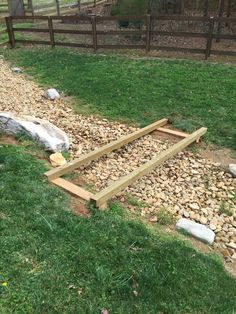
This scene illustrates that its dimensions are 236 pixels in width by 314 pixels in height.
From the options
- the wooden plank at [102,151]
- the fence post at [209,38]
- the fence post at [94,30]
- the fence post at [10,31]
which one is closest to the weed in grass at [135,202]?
the wooden plank at [102,151]

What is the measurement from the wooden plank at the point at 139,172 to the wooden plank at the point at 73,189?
6.4 inches

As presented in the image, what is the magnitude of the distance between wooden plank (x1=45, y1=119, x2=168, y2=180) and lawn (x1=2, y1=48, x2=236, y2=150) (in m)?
0.53

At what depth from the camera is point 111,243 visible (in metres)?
3.61

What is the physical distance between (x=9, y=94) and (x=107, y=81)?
2.59 metres

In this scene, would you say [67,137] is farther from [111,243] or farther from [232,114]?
[232,114]

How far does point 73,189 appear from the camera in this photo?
4.54m

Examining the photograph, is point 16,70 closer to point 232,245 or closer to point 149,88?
point 149,88

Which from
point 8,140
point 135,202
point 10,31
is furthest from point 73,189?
point 10,31

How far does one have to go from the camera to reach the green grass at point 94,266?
2.95 meters

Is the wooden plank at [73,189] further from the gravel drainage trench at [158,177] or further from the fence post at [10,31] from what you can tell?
the fence post at [10,31]

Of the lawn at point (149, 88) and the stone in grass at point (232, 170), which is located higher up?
the lawn at point (149, 88)

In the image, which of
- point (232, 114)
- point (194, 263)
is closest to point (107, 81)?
point (232, 114)

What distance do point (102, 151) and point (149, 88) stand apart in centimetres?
363

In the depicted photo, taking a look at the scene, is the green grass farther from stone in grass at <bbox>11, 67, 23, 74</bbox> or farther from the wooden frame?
stone in grass at <bbox>11, 67, 23, 74</bbox>
